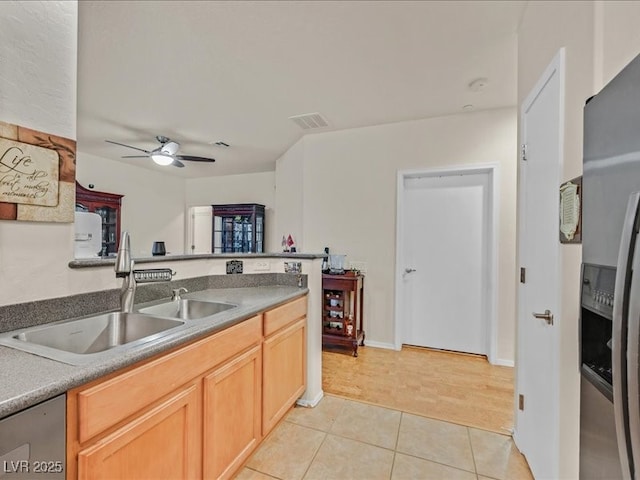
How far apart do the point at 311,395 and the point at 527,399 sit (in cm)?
140

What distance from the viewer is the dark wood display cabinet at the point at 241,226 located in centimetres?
543

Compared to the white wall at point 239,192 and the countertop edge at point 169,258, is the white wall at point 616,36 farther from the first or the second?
the white wall at point 239,192

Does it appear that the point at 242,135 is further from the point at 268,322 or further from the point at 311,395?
the point at 311,395

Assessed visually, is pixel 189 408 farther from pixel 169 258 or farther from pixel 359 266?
pixel 359 266

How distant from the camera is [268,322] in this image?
5.71ft

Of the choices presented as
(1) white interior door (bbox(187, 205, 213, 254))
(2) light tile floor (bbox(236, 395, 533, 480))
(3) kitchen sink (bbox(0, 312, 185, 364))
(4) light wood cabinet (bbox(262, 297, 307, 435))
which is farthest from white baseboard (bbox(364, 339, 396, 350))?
(1) white interior door (bbox(187, 205, 213, 254))

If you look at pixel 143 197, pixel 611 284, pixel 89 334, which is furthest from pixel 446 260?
pixel 143 197

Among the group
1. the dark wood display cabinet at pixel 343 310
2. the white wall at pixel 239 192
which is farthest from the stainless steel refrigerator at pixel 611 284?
the white wall at pixel 239 192

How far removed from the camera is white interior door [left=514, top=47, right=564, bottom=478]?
1.34m

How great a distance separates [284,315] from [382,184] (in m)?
2.16

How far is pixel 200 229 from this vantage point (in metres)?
6.07

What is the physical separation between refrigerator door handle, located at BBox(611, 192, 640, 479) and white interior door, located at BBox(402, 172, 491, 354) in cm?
273

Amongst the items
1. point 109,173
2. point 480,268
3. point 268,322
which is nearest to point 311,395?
point 268,322

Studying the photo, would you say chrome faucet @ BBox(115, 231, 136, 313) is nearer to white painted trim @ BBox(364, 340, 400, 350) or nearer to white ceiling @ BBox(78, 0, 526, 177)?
white ceiling @ BBox(78, 0, 526, 177)
